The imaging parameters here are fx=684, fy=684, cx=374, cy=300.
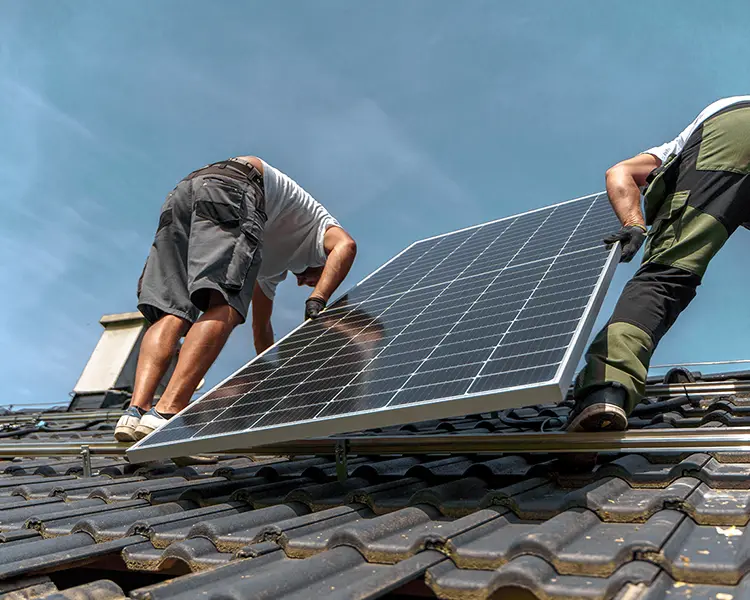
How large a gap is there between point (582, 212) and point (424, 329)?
2.40 metres

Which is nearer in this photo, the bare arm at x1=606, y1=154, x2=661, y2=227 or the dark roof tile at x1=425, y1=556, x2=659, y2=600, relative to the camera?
the dark roof tile at x1=425, y1=556, x2=659, y2=600

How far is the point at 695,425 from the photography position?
3996 millimetres

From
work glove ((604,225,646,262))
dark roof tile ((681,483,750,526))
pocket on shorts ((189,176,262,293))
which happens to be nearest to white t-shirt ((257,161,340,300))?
pocket on shorts ((189,176,262,293))

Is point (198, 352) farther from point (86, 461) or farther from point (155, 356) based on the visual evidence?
point (86, 461)

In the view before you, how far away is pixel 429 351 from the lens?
3.22m

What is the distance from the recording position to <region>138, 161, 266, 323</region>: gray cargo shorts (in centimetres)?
473

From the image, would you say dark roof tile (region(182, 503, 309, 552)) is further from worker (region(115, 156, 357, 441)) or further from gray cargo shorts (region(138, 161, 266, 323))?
gray cargo shorts (region(138, 161, 266, 323))

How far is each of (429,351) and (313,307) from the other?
2232 millimetres

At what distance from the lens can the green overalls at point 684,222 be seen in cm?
354

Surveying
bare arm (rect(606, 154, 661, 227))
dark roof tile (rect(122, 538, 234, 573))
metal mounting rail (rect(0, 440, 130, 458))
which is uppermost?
bare arm (rect(606, 154, 661, 227))

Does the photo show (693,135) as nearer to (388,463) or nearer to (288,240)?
(388,463)

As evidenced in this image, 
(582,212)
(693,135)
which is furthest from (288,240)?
(693,135)

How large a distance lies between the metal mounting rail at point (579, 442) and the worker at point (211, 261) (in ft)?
5.25

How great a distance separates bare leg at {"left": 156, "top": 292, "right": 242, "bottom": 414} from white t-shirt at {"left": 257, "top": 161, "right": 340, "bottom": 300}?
50.6 inches
